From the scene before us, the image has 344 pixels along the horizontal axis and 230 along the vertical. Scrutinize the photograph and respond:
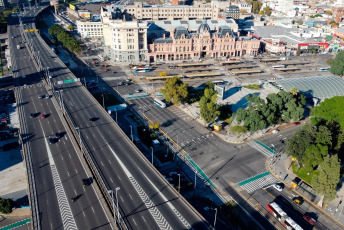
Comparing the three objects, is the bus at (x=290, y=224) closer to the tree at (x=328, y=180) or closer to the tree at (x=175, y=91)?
the tree at (x=328, y=180)

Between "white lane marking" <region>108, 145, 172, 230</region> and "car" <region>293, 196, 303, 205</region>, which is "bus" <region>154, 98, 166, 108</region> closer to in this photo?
"white lane marking" <region>108, 145, 172, 230</region>

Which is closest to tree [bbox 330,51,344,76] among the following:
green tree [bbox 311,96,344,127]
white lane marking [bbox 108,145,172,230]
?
green tree [bbox 311,96,344,127]

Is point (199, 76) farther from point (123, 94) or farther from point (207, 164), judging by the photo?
point (207, 164)

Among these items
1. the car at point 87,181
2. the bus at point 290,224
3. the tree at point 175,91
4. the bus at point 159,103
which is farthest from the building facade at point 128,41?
the bus at point 290,224

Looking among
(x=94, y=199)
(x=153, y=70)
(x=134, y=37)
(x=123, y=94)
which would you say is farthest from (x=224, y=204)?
(x=134, y=37)

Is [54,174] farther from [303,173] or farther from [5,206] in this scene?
[303,173]

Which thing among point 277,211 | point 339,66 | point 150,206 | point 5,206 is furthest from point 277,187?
point 339,66
